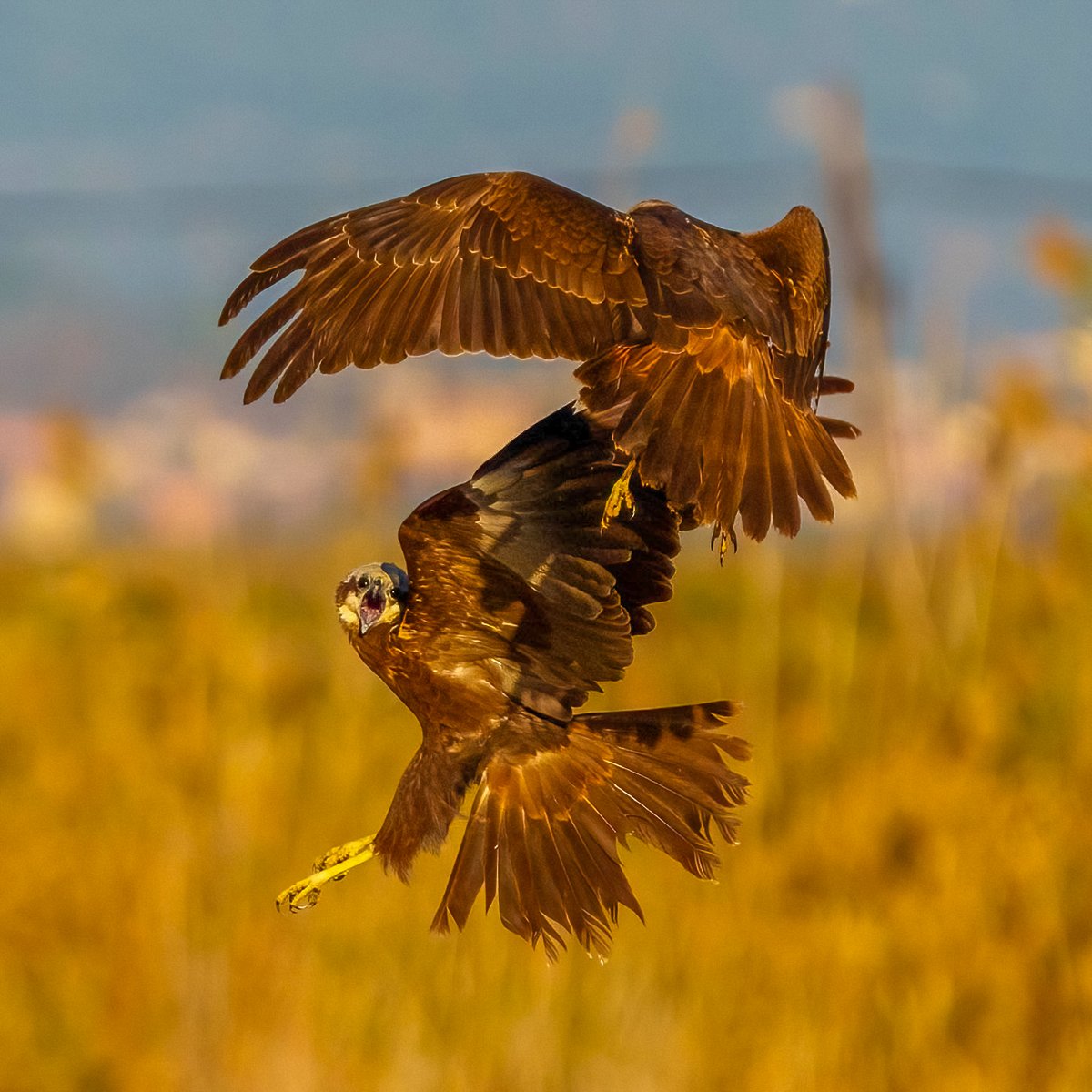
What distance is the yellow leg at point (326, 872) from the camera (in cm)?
125

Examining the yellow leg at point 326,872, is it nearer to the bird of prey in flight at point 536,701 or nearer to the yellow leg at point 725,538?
the bird of prey in flight at point 536,701

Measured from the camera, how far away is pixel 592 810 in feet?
4.34

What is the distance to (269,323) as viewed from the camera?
3.75 ft

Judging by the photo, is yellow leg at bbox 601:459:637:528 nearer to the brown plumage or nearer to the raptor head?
the brown plumage

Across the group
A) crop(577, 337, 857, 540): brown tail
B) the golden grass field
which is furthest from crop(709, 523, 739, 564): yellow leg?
the golden grass field

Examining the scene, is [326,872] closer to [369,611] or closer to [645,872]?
[369,611]

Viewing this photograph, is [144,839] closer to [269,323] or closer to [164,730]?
[164,730]

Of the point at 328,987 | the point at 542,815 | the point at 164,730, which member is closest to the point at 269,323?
the point at 542,815

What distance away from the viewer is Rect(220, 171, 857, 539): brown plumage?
1095 millimetres

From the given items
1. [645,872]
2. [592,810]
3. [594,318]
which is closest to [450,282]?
[594,318]

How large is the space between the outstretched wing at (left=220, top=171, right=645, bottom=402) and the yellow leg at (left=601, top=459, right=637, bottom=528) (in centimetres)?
11

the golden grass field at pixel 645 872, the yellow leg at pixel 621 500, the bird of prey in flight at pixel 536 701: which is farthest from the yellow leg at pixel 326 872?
the golden grass field at pixel 645 872

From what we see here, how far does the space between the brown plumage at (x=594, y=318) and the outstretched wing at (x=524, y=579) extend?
13cm

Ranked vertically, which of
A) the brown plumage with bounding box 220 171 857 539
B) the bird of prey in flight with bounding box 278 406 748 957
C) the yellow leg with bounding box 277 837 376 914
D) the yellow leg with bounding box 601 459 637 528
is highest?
the brown plumage with bounding box 220 171 857 539
